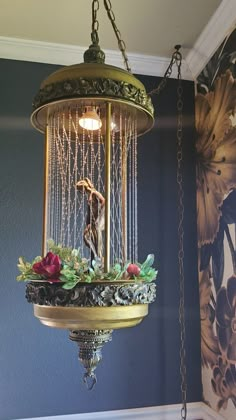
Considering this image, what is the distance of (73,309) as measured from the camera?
31.3 inches

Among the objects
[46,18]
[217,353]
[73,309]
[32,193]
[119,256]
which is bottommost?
[217,353]

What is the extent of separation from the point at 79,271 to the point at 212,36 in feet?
3.22

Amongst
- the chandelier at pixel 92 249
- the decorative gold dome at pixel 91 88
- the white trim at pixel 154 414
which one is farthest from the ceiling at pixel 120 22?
the white trim at pixel 154 414

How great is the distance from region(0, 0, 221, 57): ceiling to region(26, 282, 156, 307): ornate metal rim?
89 centimetres

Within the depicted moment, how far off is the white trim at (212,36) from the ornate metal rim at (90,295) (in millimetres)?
923

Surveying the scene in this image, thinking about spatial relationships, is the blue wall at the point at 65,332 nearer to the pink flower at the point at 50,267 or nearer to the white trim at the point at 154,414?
the white trim at the point at 154,414

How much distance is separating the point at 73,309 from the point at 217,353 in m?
0.72

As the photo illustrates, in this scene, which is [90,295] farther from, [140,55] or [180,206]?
[140,55]

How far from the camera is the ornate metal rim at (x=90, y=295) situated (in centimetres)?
80

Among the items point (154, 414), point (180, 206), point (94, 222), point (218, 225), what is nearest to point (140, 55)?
point (180, 206)

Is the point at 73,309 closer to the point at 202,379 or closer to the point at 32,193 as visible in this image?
the point at 32,193

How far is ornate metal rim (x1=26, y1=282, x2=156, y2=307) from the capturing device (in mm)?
797

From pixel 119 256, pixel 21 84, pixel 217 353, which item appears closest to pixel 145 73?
pixel 21 84

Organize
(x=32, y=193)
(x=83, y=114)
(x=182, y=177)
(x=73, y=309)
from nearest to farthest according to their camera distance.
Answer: (x=73, y=309) < (x=83, y=114) < (x=32, y=193) < (x=182, y=177)
